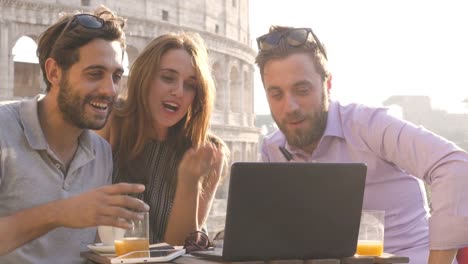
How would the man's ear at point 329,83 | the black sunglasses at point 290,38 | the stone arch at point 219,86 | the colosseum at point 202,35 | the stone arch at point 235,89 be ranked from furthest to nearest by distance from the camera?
the stone arch at point 235,89
the stone arch at point 219,86
the colosseum at point 202,35
the man's ear at point 329,83
the black sunglasses at point 290,38

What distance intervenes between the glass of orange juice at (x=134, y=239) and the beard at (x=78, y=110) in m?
0.74

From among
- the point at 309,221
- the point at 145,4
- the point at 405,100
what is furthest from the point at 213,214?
the point at 309,221

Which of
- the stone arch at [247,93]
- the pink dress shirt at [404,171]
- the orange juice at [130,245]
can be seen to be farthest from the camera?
the stone arch at [247,93]

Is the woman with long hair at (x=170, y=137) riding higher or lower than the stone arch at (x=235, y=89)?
lower

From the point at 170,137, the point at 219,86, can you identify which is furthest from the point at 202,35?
the point at 170,137

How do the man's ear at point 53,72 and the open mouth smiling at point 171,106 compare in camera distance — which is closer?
the man's ear at point 53,72

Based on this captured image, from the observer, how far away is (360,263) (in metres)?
2.56

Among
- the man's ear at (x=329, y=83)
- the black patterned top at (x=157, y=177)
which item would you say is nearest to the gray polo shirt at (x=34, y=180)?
the black patterned top at (x=157, y=177)

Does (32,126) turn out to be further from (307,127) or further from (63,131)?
(307,127)

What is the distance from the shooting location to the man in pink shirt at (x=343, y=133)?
3.28 meters

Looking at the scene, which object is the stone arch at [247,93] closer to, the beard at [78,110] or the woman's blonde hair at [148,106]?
the woman's blonde hair at [148,106]

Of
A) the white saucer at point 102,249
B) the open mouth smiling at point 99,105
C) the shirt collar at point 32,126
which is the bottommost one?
the white saucer at point 102,249

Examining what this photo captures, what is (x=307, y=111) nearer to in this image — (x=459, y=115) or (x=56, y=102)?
(x=56, y=102)

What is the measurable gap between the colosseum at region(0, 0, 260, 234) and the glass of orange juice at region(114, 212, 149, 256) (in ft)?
70.7
